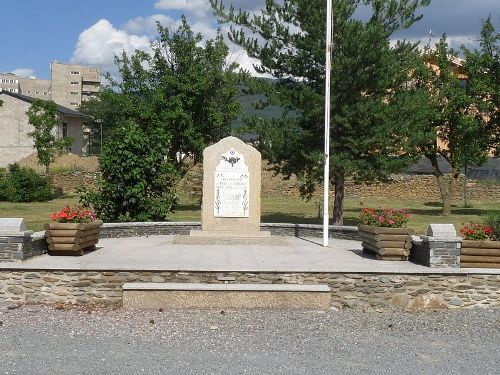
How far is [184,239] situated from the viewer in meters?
15.0

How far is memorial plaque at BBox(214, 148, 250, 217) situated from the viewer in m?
15.5

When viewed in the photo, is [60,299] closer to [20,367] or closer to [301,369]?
[20,367]

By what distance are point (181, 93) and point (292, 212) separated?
787cm

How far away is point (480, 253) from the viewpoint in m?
10.9

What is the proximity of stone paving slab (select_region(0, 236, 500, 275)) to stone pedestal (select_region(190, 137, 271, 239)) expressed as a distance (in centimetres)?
107

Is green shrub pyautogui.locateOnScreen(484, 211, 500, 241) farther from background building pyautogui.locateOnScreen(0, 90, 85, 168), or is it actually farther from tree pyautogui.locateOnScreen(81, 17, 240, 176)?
background building pyautogui.locateOnScreen(0, 90, 85, 168)

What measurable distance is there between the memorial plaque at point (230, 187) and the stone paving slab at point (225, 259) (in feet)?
3.96

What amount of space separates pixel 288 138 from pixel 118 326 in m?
12.7

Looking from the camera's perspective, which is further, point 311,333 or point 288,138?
point 288,138

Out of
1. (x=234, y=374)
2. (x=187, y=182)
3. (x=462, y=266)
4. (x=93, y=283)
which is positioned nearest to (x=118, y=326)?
(x=93, y=283)

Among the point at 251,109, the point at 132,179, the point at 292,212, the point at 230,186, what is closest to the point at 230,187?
the point at 230,186

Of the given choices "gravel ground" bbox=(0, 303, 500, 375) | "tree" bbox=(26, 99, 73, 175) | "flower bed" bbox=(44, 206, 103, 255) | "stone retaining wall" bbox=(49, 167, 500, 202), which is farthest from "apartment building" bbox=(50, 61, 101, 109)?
"gravel ground" bbox=(0, 303, 500, 375)

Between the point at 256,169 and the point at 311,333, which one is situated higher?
the point at 256,169

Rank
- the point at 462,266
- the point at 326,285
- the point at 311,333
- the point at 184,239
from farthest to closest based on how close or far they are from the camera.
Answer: the point at 184,239 < the point at 462,266 < the point at 326,285 < the point at 311,333
